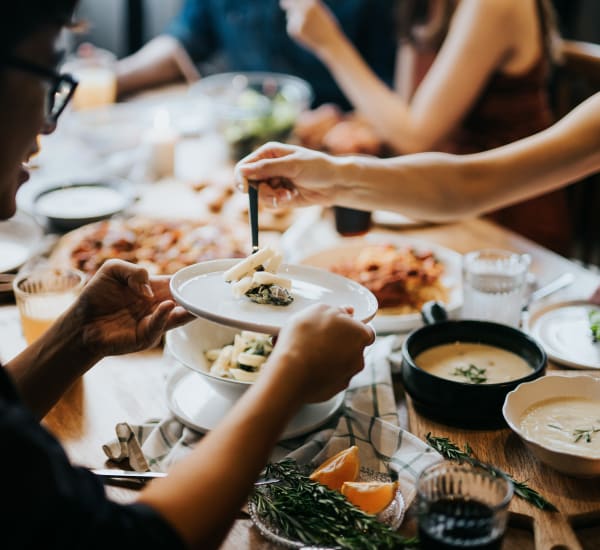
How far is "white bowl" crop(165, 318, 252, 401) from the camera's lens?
4.72 feet

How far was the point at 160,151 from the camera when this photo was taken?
9.03 feet

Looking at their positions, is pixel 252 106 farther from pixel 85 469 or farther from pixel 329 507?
pixel 85 469

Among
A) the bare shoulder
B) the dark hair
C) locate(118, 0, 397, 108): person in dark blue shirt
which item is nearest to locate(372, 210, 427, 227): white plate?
the bare shoulder

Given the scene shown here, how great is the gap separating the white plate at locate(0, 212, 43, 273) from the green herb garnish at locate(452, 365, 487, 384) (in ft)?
4.04

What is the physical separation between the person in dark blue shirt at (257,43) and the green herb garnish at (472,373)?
2.76 meters

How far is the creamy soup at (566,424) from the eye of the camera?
50.9 inches

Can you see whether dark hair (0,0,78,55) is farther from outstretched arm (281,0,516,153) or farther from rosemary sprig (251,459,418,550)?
outstretched arm (281,0,516,153)

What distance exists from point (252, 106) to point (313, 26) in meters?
0.39

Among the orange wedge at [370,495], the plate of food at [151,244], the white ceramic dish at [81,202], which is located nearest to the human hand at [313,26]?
the white ceramic dish at [81,202]

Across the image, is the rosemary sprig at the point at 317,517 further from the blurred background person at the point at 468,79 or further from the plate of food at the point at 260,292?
the blurred background person at the point at 468,79

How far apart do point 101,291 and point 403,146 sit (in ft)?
5.95

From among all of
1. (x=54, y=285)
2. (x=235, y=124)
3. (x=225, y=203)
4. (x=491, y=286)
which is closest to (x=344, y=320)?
(x=491, y=286)

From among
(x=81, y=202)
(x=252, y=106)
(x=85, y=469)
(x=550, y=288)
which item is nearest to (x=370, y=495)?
(x=85, y=469)

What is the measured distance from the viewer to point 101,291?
4.83 ft
